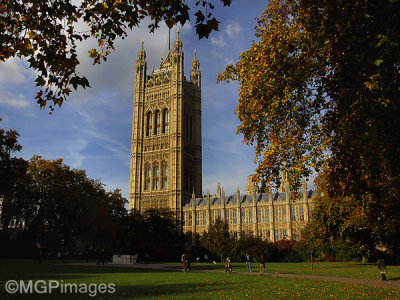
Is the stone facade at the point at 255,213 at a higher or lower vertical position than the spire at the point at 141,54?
lower

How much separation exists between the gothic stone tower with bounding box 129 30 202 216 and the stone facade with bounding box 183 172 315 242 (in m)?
3.99

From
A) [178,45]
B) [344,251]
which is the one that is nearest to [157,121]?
[178,45]

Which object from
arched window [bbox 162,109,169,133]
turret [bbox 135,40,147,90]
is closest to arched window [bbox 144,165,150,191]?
arched window [bbox 162,109,169,133]

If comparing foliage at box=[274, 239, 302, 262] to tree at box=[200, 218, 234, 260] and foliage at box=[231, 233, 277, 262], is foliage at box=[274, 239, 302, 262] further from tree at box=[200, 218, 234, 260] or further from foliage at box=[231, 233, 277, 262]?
tree at box=[200, 218, 234, 260]

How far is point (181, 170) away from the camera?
7681 centimetres

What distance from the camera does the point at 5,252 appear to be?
45.6 meters

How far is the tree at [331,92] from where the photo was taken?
723cm

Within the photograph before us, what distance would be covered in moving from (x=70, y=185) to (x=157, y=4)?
1991 inches

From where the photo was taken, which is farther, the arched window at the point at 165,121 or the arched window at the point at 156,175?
the arched window at the point at 165,121

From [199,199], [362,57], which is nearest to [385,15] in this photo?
[362,57]

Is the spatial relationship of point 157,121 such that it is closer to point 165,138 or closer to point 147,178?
point 165,138

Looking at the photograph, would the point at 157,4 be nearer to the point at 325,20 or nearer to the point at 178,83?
the point at 325,20

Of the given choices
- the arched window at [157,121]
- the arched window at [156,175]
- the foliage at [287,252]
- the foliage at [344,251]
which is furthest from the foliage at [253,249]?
the arched window at [157,121]

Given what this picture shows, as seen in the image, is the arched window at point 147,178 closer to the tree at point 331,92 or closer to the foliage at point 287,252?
the foliage at point 287,252
